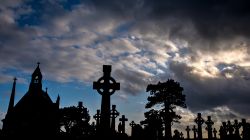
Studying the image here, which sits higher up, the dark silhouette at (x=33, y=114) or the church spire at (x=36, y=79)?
the church spire at (x=36, y=79)

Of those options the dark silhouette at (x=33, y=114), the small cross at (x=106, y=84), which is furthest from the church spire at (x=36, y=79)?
the small cross at (x=106, y=84)

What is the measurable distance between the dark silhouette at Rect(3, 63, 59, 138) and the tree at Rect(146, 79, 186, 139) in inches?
595

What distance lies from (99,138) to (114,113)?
689 inches

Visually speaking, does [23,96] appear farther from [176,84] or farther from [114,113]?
[176,84]

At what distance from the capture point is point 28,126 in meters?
36.8

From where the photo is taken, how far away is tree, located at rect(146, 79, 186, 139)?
34.8 m

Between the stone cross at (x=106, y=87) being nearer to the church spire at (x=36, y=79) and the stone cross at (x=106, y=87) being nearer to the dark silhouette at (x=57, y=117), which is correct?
the dark silhouette at (x=57, y=117)

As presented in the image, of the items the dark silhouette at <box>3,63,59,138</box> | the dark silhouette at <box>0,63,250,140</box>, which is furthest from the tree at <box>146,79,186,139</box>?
the dark silhouette at <box>3,63,59,138</box>

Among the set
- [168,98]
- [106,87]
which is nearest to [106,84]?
[106,87]

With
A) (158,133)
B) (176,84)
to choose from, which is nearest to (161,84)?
(176,84)

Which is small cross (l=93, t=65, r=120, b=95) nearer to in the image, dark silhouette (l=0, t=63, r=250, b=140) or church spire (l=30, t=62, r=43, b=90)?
dark silhouette (l=0, t=63, r=250, b=140)

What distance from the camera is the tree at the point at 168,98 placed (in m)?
34.8

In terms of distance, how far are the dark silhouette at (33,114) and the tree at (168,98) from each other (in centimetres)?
1512

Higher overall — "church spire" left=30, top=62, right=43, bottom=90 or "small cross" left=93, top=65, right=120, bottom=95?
"church spire" left=30, top=62, right=43, bottom=90
